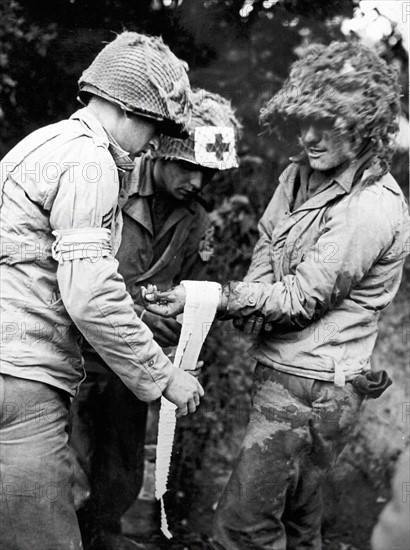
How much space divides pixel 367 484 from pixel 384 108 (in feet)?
8.69

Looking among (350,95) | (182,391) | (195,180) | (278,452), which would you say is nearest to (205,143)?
(195,180)

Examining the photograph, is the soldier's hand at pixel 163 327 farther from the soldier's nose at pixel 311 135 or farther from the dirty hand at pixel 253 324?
the soldier's nose at pixel 311 135

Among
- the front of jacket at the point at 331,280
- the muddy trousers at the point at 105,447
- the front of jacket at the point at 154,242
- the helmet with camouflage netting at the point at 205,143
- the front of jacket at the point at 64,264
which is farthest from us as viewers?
the muddy trousers at the point at 105,447

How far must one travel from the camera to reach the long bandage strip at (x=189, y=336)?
3629mm

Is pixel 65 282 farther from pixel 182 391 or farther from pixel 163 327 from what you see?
pixel 163 327

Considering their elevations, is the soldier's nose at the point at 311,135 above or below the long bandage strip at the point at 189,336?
above

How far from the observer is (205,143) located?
13.6 feet

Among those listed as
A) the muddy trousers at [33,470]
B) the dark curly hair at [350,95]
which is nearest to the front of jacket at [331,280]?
the dark curly hair at [350,95]

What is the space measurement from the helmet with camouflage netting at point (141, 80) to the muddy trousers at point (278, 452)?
3.82 feet

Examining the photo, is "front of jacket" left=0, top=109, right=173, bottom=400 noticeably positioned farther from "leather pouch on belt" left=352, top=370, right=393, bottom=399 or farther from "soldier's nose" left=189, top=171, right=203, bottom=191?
"soldier's nose" left=189, top=171, right=203, bottom=191

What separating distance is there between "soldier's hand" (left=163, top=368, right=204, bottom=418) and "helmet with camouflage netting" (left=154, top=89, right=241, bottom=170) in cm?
114

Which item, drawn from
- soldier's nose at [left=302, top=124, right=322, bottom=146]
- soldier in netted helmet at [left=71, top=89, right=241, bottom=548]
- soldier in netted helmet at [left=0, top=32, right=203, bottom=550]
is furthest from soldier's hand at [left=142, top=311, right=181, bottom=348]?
soldier's nose at [left=302, top=124, right=322, bottom=146]

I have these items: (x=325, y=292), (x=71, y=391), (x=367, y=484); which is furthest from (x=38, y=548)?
(x=367, y=484)

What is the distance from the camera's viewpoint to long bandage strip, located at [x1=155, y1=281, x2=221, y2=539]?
3629mm
